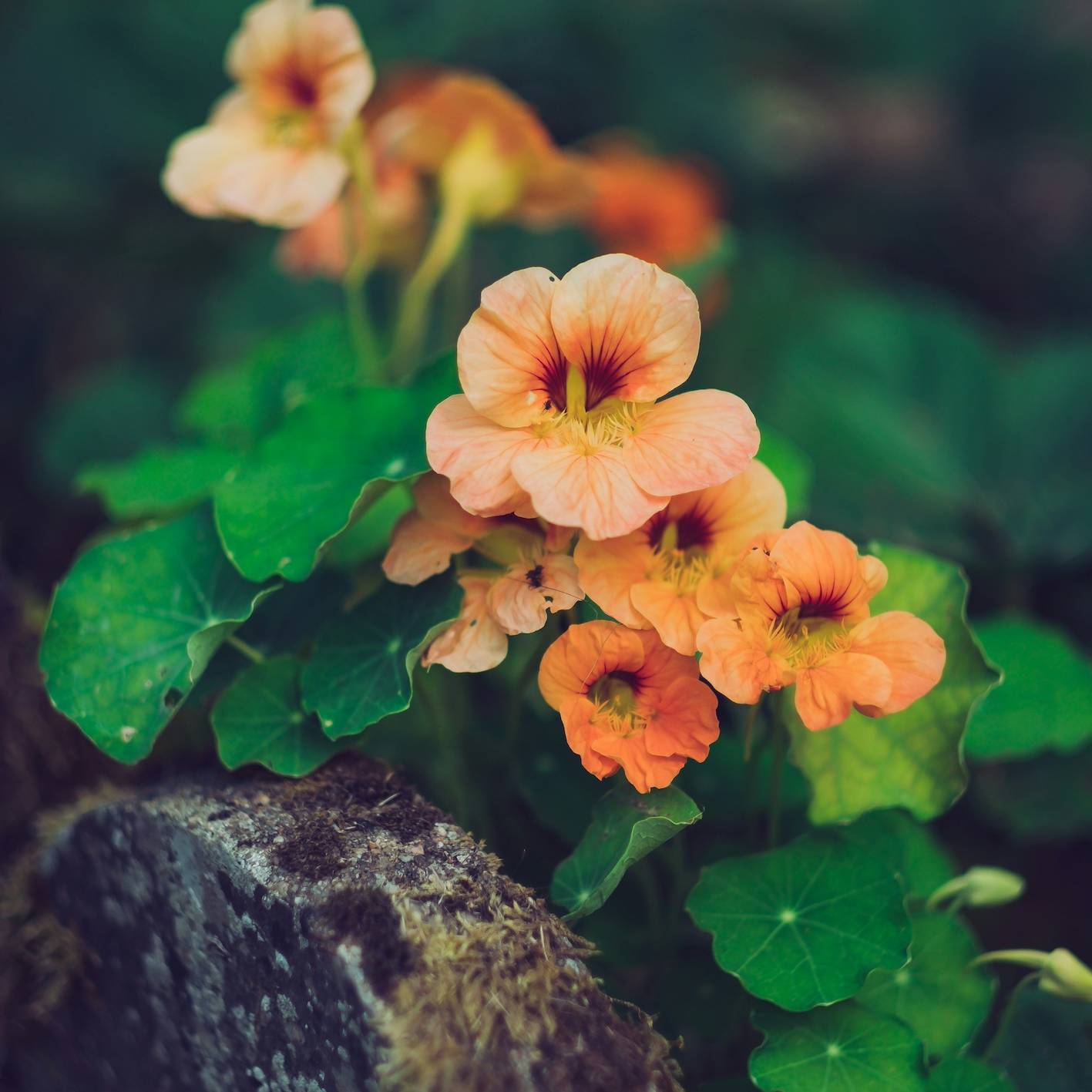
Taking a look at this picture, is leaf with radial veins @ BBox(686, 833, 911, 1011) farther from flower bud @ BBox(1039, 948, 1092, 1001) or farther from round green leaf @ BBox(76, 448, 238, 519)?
round green leaf @ BBox(76, 448, 238, 519)

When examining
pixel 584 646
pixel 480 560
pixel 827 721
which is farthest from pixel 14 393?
pixel 827 721

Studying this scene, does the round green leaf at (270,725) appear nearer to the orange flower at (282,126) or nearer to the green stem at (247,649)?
the green stem at (247,649)

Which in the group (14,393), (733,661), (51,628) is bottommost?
(14,393)

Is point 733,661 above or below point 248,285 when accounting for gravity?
above

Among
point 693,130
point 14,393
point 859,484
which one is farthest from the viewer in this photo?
point 693,130

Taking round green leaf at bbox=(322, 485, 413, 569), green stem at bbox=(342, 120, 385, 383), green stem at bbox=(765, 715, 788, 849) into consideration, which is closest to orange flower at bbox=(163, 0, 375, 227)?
green stem at bbox=(342, 120, 385, 383)

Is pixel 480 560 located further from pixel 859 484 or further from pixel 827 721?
pixel 859 484

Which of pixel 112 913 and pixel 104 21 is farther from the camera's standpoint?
pixel 104 21
